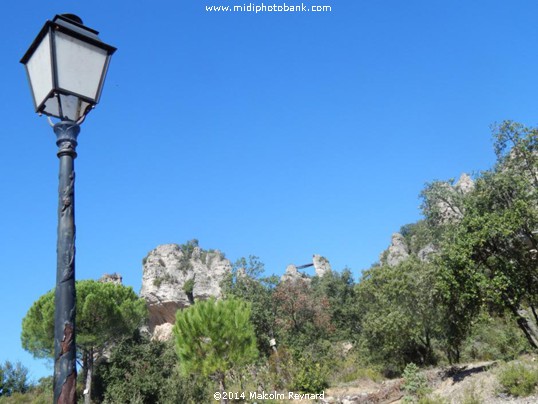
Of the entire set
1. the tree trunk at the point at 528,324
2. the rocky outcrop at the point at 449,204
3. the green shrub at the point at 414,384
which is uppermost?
the rocky outcrop at the point at 449,204

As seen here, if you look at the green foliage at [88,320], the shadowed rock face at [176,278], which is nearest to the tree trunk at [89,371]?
the green foliage at [88,320]

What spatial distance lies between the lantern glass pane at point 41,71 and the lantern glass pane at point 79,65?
58mm

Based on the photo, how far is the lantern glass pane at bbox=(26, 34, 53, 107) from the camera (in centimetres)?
234

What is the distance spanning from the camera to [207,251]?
60656 millimetres

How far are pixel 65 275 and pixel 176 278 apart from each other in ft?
176

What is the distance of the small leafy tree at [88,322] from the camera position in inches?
998

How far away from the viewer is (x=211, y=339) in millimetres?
15805

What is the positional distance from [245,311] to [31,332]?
663 inches

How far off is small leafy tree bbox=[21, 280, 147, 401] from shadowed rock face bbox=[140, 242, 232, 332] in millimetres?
20867

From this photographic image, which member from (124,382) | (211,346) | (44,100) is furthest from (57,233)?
(124,382)

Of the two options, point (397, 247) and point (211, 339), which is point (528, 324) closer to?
point (211, 339)

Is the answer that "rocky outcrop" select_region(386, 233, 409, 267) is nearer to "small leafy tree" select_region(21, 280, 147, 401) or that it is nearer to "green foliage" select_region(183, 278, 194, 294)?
"green foliage" select_region(183, 278, 194, 294)

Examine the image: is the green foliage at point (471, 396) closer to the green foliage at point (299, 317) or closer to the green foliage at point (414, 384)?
the green foliage at point (414, 384)

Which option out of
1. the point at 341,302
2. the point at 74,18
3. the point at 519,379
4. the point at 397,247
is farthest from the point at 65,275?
the point at 397,247
